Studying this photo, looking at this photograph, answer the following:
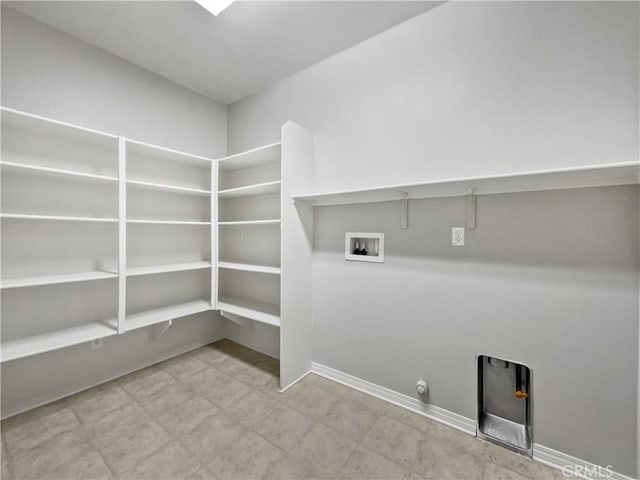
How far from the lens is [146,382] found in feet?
7.28

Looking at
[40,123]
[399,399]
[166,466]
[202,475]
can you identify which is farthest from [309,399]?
[40,123]

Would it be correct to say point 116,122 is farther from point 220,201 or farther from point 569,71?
point 569,71

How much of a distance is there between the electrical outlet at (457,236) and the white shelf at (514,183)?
232mm

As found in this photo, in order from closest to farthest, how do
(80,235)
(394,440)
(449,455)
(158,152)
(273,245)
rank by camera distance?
(449,455)
(394,440)
(80,235)
(158,152)
(273,245)

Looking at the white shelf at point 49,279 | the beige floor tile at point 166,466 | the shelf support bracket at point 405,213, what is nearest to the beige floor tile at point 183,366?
the beige floor tile at point 166,466

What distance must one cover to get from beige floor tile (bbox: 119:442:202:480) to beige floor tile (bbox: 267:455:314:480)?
1.37 feet

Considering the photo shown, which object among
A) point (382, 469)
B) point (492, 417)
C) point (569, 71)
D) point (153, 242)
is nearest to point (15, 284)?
point (153, 242)

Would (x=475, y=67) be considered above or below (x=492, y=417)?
above

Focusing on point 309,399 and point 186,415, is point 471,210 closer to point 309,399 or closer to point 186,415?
point 309,399

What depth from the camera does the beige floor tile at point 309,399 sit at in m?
1.87

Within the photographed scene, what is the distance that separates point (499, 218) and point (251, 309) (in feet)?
7.14

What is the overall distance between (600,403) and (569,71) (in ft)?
5.85

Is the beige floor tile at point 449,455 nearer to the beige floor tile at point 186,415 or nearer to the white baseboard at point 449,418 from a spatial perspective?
the white baseboard at point 449,418

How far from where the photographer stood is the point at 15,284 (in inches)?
63.3
